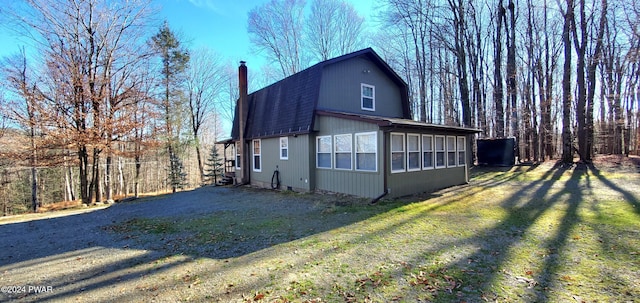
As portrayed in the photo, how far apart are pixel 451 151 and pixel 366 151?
4486 millimetres

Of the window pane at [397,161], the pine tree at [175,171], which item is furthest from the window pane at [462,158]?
the pine tree at [175,171]

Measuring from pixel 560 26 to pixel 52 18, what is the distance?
1154 inches

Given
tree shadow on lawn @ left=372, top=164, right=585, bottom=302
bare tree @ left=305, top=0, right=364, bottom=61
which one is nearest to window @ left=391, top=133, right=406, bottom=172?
tree shadow on lawn @ left=372, top=164, right=585, bottom=302

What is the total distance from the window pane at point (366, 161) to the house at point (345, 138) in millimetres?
32

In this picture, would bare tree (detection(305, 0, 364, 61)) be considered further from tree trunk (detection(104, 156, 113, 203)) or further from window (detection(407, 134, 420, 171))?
tree trunk (detection(104, 156, 113, 203))

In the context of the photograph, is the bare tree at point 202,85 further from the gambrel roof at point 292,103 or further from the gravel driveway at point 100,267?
the gravel driveway at point 100,267

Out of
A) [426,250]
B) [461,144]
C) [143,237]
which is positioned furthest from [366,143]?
[143,237]

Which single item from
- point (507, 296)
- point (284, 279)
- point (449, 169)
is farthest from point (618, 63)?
point (284, 279)

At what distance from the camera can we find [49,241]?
5.84 metres

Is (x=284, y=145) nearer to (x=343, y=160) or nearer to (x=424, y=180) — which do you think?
(x=343, y=160)

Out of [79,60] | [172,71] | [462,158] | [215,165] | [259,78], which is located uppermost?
[259,78]

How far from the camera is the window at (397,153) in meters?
8.63

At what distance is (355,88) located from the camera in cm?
1230

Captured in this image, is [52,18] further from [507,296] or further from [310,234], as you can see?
[507,296]
